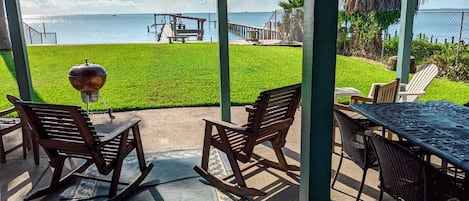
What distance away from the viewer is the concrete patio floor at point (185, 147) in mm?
3078

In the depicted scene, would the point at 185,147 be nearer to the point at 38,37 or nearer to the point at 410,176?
the point at 410,176

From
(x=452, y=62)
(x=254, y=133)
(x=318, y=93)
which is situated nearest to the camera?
(x=318, y=93)

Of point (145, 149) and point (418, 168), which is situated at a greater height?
point (418, 168)

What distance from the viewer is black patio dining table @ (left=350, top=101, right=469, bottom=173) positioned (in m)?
2.06

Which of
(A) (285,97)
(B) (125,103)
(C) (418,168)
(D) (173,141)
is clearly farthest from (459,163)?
(B) (125,103)

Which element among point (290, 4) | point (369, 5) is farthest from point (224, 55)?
point (290, 4)

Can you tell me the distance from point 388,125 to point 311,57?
1.18 meters

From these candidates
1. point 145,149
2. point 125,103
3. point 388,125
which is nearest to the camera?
point 388,125

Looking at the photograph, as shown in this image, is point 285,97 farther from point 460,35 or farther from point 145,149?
point 460,35

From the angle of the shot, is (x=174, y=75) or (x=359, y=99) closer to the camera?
(x=359, y=99)

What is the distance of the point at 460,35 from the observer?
7.63 meters

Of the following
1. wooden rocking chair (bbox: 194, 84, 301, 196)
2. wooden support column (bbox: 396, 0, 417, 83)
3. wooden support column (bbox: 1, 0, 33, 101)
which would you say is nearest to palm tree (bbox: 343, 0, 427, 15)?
wooden support column (bbox: 396, 0, 417, 83)

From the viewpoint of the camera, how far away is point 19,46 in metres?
4.05

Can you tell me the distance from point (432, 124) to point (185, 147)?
2.57 meters
